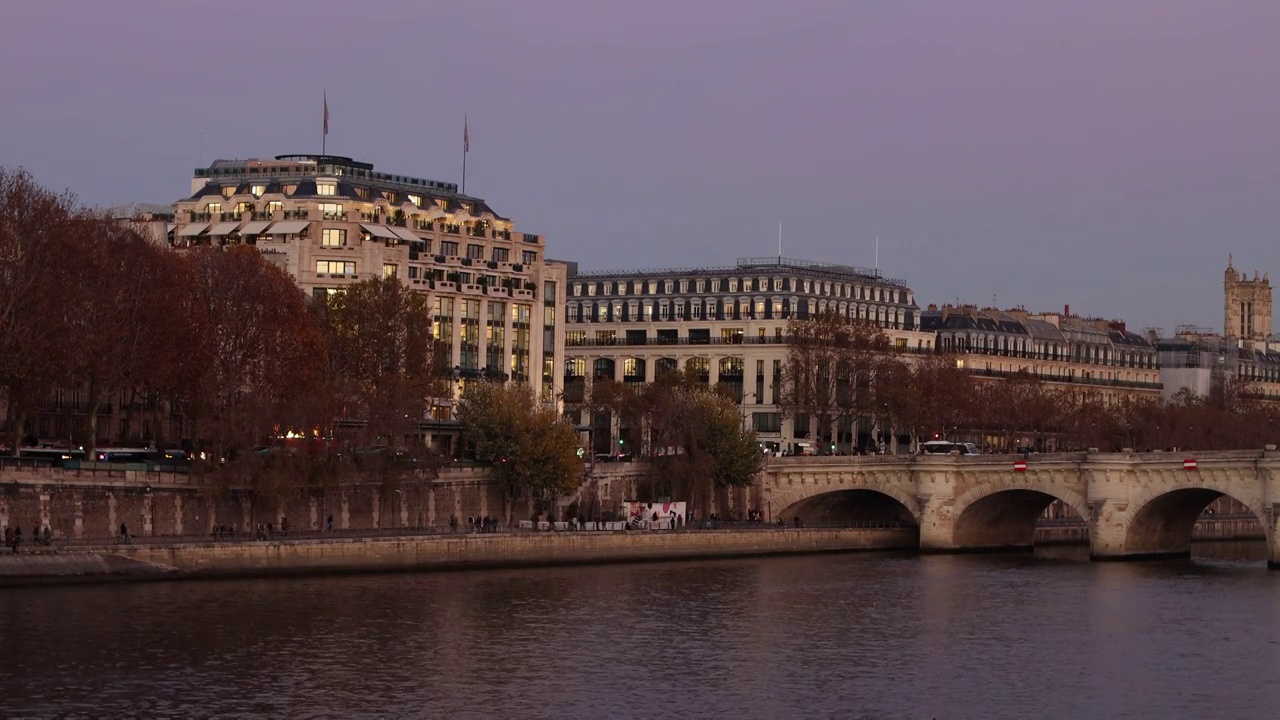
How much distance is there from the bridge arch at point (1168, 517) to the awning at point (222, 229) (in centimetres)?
5365

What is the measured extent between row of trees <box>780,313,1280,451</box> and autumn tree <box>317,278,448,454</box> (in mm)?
38033

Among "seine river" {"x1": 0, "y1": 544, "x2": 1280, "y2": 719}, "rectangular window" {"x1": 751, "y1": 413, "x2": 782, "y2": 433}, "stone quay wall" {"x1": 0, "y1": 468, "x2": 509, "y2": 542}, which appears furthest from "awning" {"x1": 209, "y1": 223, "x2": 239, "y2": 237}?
"rectangular window" {"x1": 751, "y1": 413, "x2": 782, "y2": 433}

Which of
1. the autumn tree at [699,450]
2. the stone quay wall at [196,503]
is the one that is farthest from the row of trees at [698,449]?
the stone quay wall at [196,503]

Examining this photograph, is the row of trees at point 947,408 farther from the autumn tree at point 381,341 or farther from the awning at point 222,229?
the awning at point 222,229

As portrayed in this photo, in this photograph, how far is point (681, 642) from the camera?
2876 inches

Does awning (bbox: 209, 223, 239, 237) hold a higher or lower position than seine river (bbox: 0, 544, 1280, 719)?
higher

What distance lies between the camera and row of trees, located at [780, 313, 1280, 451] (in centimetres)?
14775

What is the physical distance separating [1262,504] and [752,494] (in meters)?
30.0

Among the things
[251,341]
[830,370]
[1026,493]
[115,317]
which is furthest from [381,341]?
[830,370]

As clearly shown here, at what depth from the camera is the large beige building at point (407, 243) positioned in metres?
126

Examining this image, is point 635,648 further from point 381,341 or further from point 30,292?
point 381,341

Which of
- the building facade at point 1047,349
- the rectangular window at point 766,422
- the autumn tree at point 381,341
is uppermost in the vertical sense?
the building facade at point 1047,349

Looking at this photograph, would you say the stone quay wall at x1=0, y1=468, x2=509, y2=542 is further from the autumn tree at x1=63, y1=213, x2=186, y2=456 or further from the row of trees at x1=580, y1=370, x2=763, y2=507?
the row of trees at x1=580, y1=370, x2=763, y2=507

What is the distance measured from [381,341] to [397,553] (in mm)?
23280
